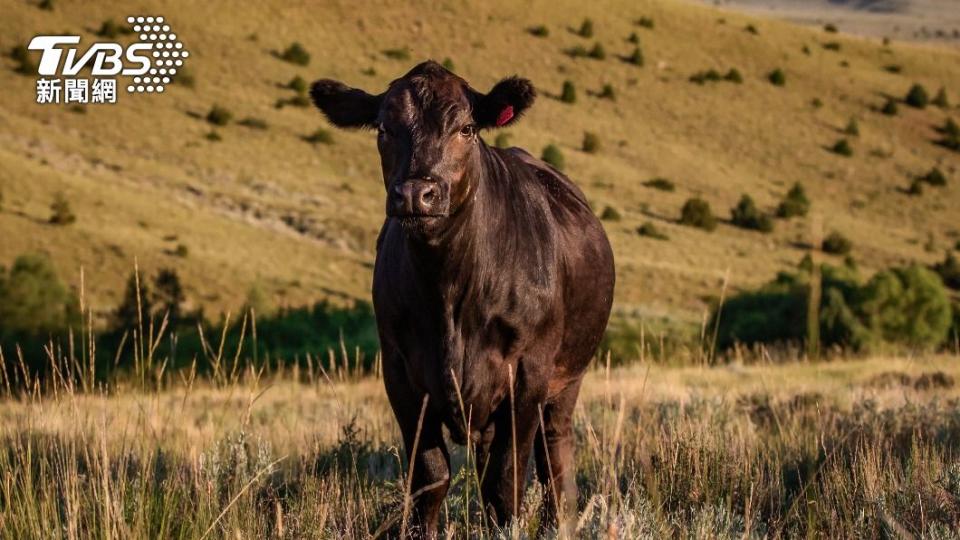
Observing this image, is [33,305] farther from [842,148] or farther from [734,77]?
[734,77]

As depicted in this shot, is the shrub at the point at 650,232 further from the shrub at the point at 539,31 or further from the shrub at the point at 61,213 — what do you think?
the shrub at the point at 539,31

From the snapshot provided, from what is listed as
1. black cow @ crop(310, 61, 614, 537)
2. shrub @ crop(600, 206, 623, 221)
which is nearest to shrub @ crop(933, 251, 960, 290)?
shrub @ crop(600, 206, 623, 221)

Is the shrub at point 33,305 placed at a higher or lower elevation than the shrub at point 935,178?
lower

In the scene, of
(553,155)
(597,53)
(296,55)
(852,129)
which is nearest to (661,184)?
(553,155)

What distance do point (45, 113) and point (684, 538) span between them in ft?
142

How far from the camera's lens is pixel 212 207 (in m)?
38.9

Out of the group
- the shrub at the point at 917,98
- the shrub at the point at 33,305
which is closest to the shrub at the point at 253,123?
the shrub at the point at 33,305

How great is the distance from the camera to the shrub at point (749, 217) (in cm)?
4707

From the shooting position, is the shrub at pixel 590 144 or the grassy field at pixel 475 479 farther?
the shrub at pixel 590 144

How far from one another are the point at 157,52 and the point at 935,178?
3852 centimetres

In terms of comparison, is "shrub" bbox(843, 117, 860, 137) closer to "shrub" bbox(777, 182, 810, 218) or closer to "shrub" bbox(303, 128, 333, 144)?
"shrub" bbox(777, 182, 810, 218)

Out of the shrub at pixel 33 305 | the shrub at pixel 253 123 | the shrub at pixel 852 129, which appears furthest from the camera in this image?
the shrub at pixel 852 129

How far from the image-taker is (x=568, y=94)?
→ 191ft

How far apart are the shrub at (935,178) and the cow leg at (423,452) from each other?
180 ft
